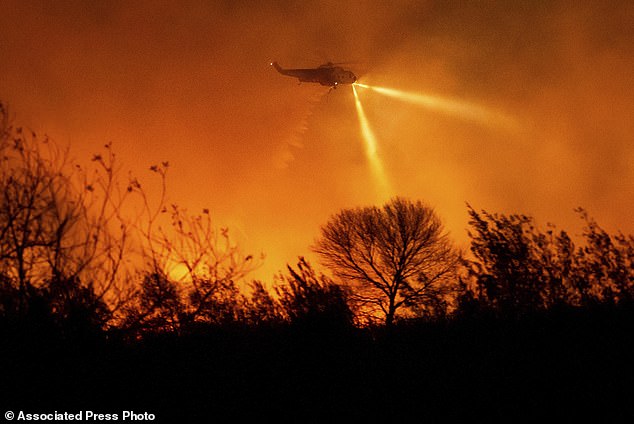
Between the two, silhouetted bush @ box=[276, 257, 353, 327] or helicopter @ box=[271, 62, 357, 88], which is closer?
silhouetted bush @ box=[276, 257, 353, 327]

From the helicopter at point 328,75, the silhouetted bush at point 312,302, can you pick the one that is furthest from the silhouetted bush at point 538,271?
the helicopter at point 328,75

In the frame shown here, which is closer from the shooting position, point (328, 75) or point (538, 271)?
point (538, 271)

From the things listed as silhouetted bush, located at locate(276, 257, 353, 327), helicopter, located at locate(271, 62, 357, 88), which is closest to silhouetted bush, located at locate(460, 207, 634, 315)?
silhouetted bush, located at locate(276, 257, 353, 327)

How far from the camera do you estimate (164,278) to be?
5727 mm

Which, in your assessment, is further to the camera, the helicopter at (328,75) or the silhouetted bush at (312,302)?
the helicopter at (328,75)

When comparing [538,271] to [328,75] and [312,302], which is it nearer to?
[312,302]

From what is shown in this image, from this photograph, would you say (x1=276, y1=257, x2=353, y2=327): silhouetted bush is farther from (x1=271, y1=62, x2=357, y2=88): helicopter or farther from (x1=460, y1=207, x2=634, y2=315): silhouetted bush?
(x1=271, y1=62, x2=357, y2=88): helicopter

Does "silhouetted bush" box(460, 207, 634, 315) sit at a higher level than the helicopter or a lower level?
Answer: lower

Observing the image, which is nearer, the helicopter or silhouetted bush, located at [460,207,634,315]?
silhouetted bush, located at [460,207,634,315]

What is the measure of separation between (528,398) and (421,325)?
2123 mm

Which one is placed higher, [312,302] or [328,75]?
[328,75]

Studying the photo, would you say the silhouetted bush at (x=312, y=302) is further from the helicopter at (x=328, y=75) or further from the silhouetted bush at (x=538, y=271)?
the helicopter at (x=328, y=75)

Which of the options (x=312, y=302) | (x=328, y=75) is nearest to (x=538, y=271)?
(x=312, y=302)

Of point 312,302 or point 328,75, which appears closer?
point 312,302
